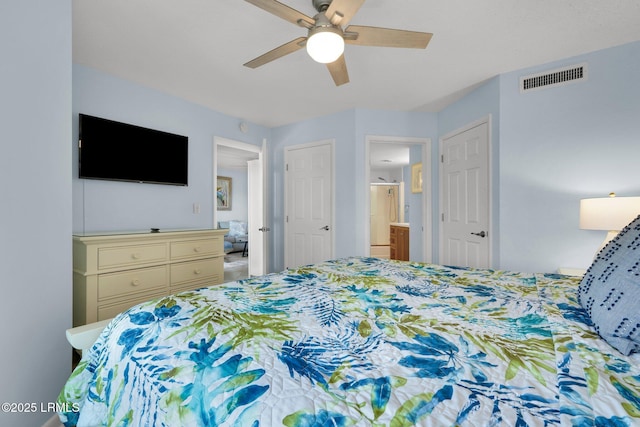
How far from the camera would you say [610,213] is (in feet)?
6.59

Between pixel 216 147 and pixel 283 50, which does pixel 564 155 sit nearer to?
pixel 283 50

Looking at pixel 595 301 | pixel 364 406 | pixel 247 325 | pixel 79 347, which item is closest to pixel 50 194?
pixel 79 347

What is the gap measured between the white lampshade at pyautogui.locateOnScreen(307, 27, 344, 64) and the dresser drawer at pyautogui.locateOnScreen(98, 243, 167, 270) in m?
2.02

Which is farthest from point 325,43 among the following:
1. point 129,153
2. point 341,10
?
point 129,153

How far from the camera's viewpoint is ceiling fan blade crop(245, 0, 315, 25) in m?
1.39

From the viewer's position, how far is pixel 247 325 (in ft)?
2.98

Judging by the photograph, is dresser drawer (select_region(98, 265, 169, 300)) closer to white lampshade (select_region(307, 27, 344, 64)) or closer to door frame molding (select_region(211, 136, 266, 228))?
door frame molding (select_region(211, 136, 266, 228))

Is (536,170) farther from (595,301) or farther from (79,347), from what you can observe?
(79,347)

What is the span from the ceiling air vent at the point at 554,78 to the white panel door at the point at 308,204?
2.13 metres

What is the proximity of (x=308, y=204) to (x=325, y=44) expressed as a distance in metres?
2.62

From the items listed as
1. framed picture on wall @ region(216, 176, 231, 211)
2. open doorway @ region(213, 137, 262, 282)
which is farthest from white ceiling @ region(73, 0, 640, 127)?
framed picture on wall @ region(216, 176, 231, 211)

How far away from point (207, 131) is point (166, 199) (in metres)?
0.99

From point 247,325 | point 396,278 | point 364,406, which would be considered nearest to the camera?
point 364,406

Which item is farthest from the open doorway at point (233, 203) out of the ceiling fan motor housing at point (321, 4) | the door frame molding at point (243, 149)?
the ceiling fan motor housing at point (321, 4)
